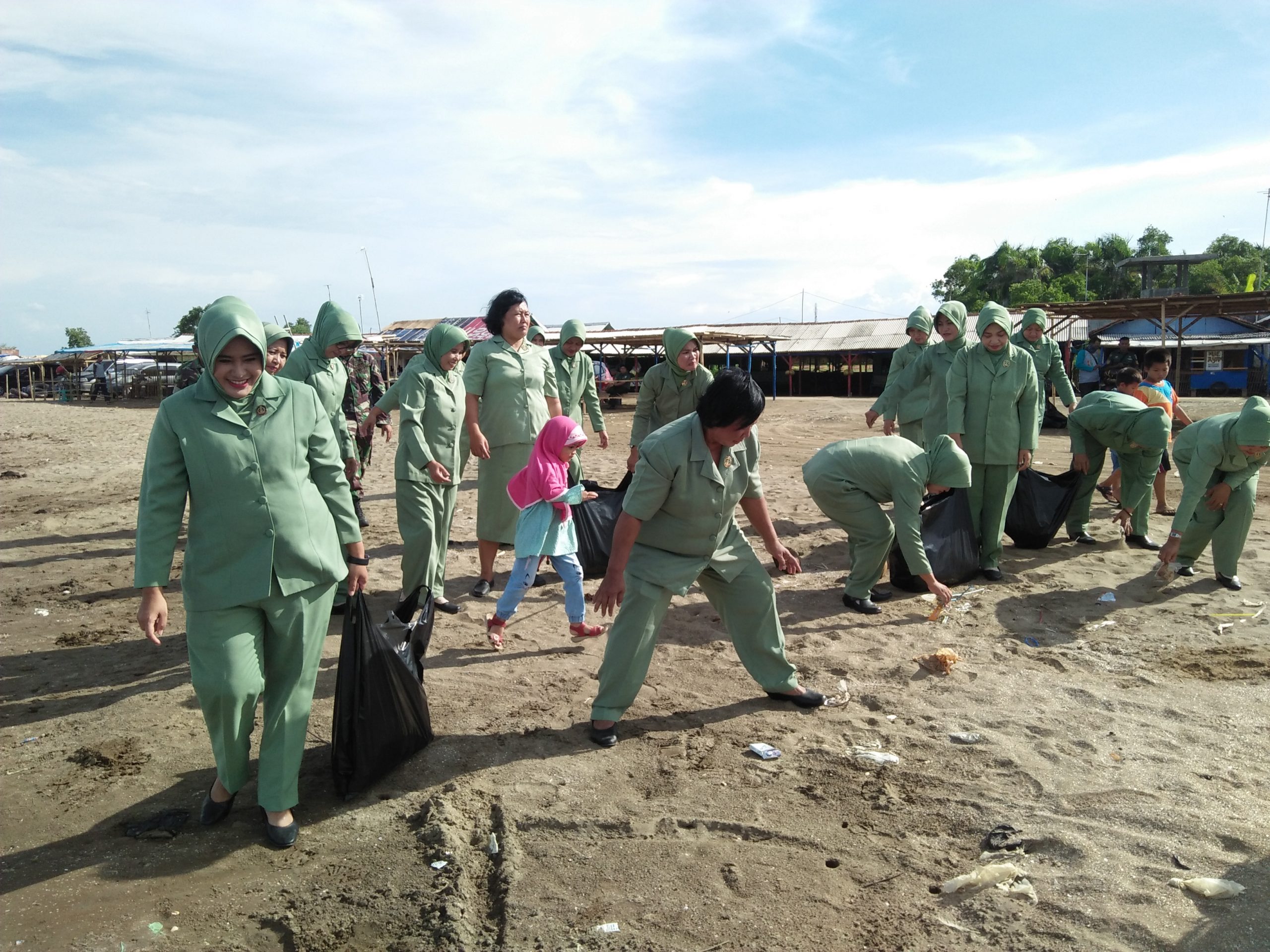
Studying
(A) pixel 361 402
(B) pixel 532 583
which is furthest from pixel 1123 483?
(A) pixel 361 402

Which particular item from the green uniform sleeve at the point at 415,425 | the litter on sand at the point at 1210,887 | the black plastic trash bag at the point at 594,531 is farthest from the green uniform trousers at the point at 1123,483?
the green uniform sleeve at the point at 415,425

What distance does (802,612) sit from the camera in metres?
5.92

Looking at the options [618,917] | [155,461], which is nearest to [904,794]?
[618,917]

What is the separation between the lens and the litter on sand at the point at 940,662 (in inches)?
190

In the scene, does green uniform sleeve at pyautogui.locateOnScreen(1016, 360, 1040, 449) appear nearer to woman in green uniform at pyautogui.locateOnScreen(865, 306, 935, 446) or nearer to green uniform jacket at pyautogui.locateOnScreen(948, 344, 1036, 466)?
green uniform jacket at pyautogui.locateOnScreen(948, 344, 1036, 466)

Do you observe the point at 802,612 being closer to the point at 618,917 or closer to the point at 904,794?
the point at 904,794

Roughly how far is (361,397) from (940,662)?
484cm

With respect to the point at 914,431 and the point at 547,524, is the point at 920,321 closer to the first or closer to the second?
the point at 914,431

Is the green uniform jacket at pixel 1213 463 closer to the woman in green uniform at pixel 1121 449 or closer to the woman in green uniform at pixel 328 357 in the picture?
the woman in green uniform at pixel 1121 449

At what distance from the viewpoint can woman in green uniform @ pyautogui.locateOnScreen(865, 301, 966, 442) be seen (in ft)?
22.9

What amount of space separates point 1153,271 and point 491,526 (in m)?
47.1

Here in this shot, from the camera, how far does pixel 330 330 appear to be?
557 cm

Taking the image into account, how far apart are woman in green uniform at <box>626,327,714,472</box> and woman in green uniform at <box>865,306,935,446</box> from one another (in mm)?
1960

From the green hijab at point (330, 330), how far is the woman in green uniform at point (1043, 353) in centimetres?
539
